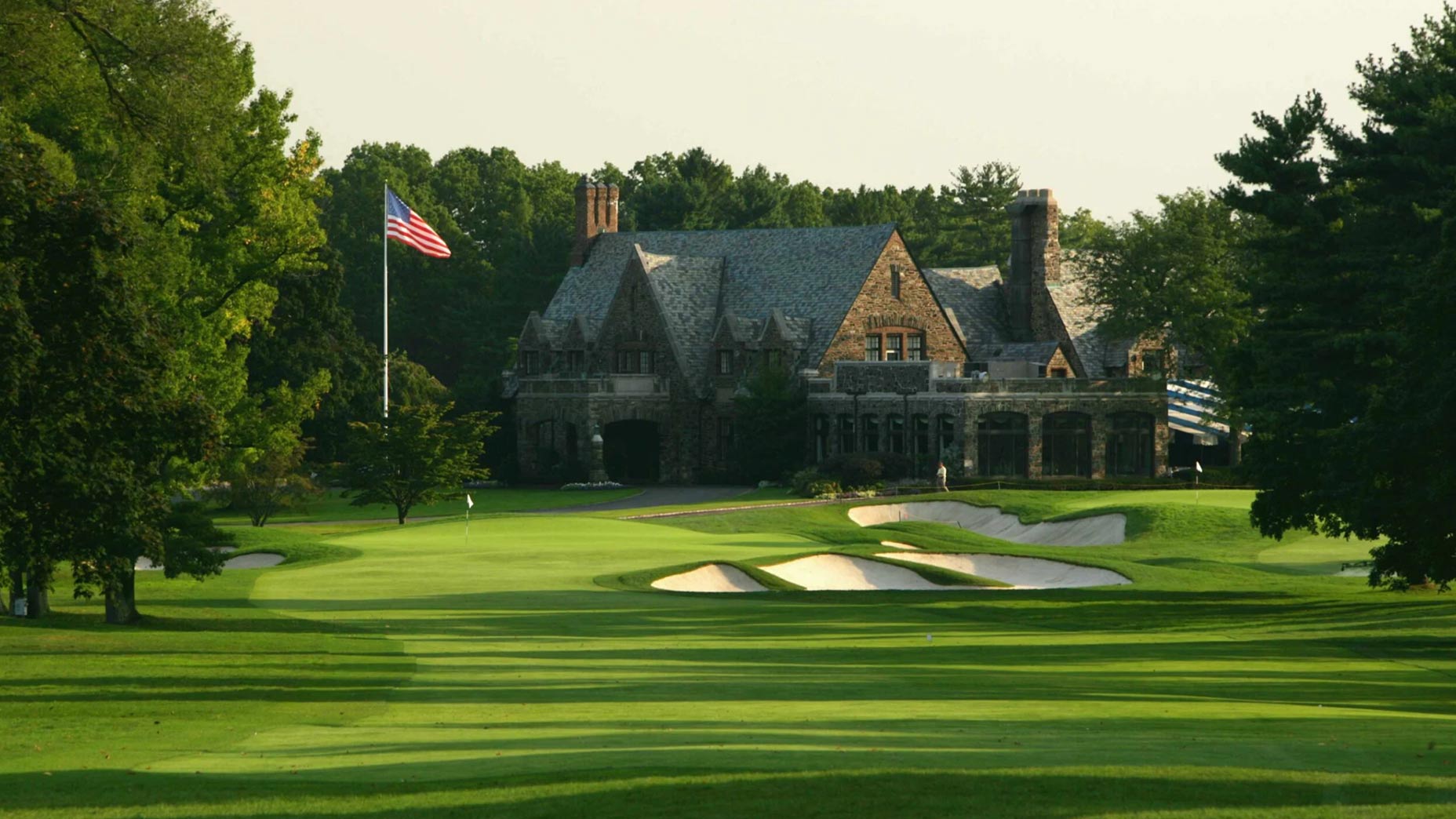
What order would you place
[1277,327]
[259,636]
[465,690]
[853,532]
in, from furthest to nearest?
[853,532] → [1277,327] → [259,636] → [465,690]

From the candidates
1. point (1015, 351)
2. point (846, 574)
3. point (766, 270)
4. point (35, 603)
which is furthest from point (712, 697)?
point (766, 270)

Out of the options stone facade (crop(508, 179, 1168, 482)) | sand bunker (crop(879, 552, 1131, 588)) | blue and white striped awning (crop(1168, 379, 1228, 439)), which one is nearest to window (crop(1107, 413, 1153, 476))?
stone facade (crop(508, 179, 1168, 482))

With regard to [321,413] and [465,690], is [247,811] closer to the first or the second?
[465,690]

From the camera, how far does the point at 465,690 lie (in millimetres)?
21438

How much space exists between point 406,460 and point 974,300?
122ft

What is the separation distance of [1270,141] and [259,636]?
21934mm

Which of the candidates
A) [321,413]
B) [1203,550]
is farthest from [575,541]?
[321,413]

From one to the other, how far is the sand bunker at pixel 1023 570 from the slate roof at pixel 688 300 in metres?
37.4

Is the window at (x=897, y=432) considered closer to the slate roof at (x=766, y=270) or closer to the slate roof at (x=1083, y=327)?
the slate roof at (x=766, y=270)

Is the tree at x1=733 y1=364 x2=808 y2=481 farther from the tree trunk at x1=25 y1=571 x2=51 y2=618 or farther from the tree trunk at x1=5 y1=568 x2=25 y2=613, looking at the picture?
the tree trunk at x1=25 y1=571 x2=51 y2=618

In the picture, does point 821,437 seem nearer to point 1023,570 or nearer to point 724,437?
point 724,437

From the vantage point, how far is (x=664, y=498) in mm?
74500

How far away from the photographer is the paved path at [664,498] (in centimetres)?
7050

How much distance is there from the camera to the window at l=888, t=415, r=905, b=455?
77938 mm
